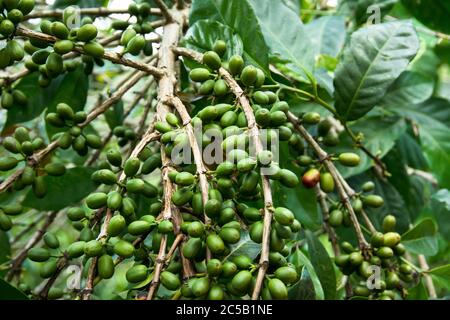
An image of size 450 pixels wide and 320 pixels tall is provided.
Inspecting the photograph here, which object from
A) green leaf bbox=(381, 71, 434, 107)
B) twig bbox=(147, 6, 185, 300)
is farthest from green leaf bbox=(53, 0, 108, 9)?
green leaf bbox=(381, 71, 434, 107)

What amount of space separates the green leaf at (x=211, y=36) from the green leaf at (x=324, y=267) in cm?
50

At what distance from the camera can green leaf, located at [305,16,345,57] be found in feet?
6.04

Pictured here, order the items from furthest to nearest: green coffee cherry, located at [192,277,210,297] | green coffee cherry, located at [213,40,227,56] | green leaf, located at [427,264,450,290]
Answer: green leaf, located at [427,264,450,290]
green coffee cherry, located at [213,40,227,56]
green coffee cherry, located at [192,277,210,297]

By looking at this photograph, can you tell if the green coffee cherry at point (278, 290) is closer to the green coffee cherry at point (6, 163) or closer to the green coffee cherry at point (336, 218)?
the green coffee cherry at point (336, 218)

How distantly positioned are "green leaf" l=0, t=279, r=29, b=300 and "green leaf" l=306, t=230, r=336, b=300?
0.64 meters

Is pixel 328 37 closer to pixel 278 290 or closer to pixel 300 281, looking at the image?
pixel 300 281

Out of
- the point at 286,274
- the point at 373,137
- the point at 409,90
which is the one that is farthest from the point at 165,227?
the point at 409,90

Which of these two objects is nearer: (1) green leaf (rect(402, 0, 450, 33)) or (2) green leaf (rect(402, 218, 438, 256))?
(2) green leaf (rect(402, 218, 438, 256))

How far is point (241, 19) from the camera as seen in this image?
1.27 metres

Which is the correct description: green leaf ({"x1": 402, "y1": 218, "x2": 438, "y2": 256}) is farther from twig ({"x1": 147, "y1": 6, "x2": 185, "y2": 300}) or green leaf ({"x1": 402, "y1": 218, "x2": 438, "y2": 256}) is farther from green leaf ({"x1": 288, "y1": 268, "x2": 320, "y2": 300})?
twig ({"x1": 147, "y1": 6, "x2": 185, "y2": 300})

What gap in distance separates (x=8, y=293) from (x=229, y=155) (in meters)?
0.47

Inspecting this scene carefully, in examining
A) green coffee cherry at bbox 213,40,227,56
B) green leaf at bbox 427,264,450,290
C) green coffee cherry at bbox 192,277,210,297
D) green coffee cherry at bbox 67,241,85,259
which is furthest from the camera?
green leaf at bbox 427,264,450,290

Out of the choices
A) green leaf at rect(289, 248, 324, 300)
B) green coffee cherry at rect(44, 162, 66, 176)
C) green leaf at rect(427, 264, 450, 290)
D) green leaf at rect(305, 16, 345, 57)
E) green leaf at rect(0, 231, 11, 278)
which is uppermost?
green leaf at rect(305, 16, 345, 57)
